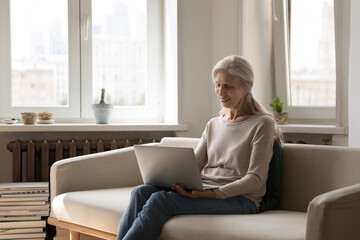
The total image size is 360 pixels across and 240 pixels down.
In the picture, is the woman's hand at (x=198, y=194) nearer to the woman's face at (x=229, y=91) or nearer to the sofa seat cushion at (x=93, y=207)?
the sofa seat cushion at (x=93, y=207)

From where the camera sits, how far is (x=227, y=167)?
2506 millimetres

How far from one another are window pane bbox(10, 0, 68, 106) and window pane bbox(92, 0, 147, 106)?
25 centimetres

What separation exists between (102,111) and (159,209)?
185cm

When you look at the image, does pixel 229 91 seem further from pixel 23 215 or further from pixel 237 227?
pixel 23 215

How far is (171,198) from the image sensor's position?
7.52 feet

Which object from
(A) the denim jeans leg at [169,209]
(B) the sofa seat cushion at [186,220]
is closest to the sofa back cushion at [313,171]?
(B) the sofa seat cushion at [186,220]

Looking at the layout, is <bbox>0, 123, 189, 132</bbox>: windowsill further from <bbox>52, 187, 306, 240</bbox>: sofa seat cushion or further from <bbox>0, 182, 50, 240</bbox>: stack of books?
<bbox>52, 187, 306, 240</bbox>: sofa seat cushion

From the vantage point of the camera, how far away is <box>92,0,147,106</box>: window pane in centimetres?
418

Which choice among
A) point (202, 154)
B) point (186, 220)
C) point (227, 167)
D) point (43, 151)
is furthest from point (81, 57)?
point (186, 220)

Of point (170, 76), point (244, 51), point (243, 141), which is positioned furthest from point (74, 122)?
point (243, 141)

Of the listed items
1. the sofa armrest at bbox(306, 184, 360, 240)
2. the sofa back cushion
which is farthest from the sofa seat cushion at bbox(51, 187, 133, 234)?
the sofa armrest at bbox(306, 184, 360, 240)

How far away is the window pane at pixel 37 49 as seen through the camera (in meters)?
4.08

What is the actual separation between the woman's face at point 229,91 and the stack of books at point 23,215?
1.25 meters

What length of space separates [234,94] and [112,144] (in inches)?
62.6
